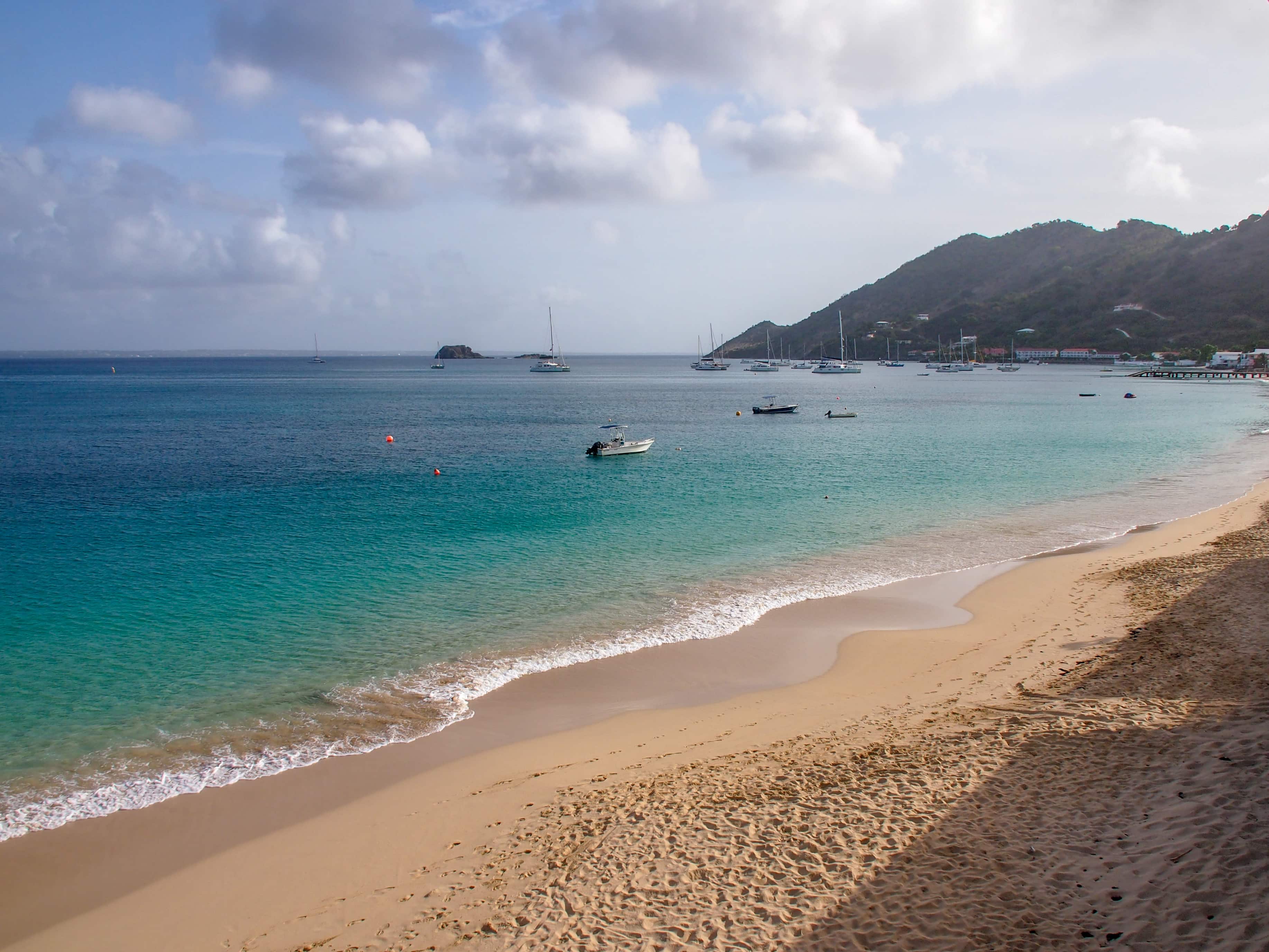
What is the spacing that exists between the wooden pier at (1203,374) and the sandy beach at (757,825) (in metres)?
136

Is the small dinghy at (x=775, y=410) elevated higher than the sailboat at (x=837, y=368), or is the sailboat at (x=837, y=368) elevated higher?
the sailboat at (x=837, y=368)

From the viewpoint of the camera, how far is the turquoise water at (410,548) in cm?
1361

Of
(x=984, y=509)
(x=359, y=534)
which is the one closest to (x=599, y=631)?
(x=359, y=534)

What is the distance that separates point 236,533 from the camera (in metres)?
27.3

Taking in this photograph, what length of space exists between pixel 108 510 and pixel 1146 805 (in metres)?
35.4

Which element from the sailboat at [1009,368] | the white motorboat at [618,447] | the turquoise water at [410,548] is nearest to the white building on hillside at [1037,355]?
the sailboat at [1009,368]

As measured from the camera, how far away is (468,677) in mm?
15102

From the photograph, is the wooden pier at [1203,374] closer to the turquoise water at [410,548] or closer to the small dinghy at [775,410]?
the turquoise water at [410,548]

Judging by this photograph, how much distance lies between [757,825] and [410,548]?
62.0ft

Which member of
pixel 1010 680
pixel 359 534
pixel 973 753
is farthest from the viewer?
pixel 359 534

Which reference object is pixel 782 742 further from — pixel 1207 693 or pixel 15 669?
pixel 15 669

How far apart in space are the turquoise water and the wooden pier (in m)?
69.9

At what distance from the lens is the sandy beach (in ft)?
22.4

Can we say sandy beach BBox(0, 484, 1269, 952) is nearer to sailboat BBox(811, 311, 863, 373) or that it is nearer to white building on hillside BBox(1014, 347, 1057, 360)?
sailboat BBox(811, 311, 863, 373)
